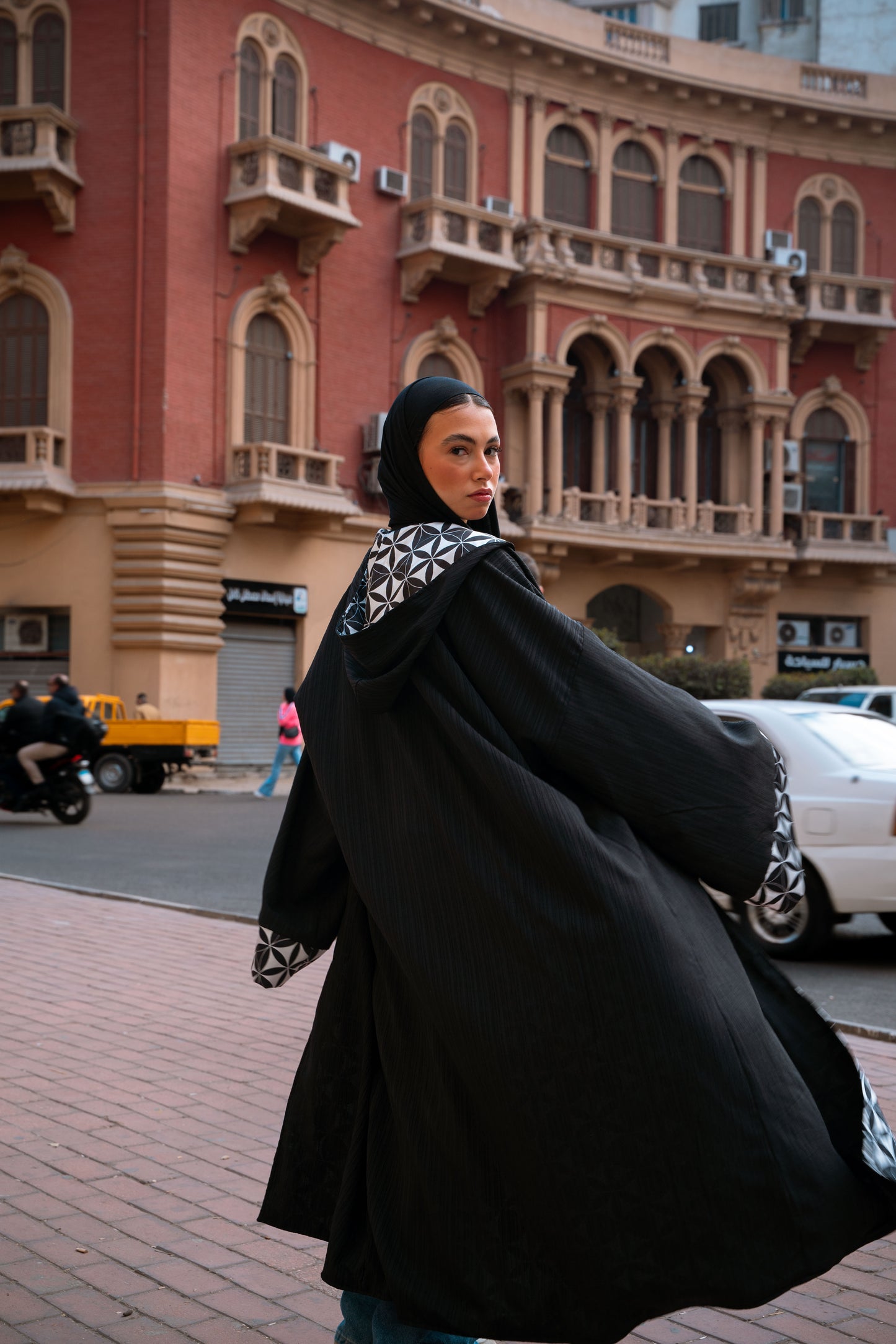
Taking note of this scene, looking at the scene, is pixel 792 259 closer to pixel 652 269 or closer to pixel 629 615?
pixel 652 269

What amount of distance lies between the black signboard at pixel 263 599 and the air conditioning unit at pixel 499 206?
28.4 feet

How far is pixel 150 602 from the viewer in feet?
78.1

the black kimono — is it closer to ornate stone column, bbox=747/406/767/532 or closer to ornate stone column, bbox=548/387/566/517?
ornate stone column, bbox=548/387/566/517

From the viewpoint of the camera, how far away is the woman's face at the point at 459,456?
2.39 m

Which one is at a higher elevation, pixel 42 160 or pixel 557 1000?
pixel 42 160

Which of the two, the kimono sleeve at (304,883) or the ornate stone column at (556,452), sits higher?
the ornate stone column at (556,452)

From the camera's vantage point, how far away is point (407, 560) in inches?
91.3

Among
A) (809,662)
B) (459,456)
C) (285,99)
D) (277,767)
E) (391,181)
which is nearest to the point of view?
(459,456)

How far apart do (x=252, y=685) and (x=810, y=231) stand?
1760 centimetres

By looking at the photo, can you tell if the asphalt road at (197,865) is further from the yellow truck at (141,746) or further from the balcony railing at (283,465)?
the balcony railing at (283,465)

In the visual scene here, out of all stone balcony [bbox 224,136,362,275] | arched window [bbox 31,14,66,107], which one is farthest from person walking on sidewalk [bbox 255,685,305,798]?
arched window [bbox 31,14,66,107]

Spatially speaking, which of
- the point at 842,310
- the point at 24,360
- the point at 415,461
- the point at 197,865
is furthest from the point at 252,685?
the point at 415,461

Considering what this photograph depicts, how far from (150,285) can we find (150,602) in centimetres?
537

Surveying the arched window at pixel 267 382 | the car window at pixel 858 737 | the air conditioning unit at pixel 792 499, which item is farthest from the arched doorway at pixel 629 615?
the car window at pixel 858 737
